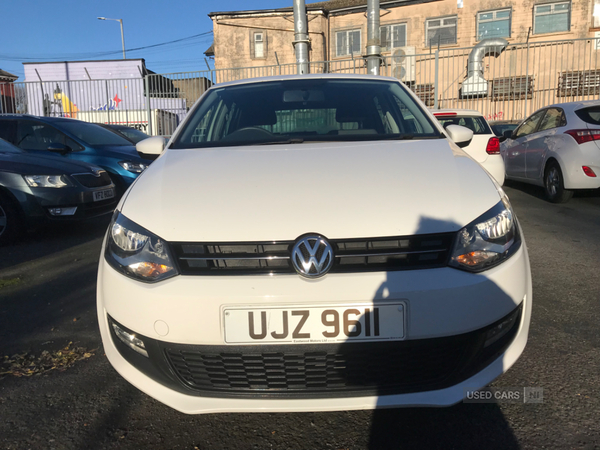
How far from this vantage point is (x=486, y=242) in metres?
1.77

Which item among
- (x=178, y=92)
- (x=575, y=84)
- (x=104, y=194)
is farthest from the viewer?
(x=575, y=84)

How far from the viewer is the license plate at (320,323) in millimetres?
1632

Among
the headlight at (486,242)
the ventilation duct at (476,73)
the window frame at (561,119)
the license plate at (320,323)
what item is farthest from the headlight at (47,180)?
the ventilation duct at (476,73)

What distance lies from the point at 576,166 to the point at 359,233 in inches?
238

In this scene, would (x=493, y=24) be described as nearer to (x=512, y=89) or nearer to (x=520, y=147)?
(x=512, y=89)

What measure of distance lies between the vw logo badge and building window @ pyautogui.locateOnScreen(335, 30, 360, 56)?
899 inches

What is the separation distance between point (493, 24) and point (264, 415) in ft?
74.9

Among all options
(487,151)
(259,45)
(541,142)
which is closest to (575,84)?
(541,142)

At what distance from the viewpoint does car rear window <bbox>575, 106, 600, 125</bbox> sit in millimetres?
6557

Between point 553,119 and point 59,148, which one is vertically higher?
point 553,119

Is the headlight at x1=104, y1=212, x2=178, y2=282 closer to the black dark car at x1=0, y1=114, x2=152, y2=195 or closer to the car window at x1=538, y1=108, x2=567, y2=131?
the black dark car at x1=0, y1=114, x2=152, y2=195

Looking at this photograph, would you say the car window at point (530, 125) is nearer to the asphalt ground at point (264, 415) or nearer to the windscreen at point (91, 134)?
the asphalt ground at point (264, 415)

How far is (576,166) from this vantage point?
6602 millimetres

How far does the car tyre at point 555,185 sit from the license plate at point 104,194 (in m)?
5.87
